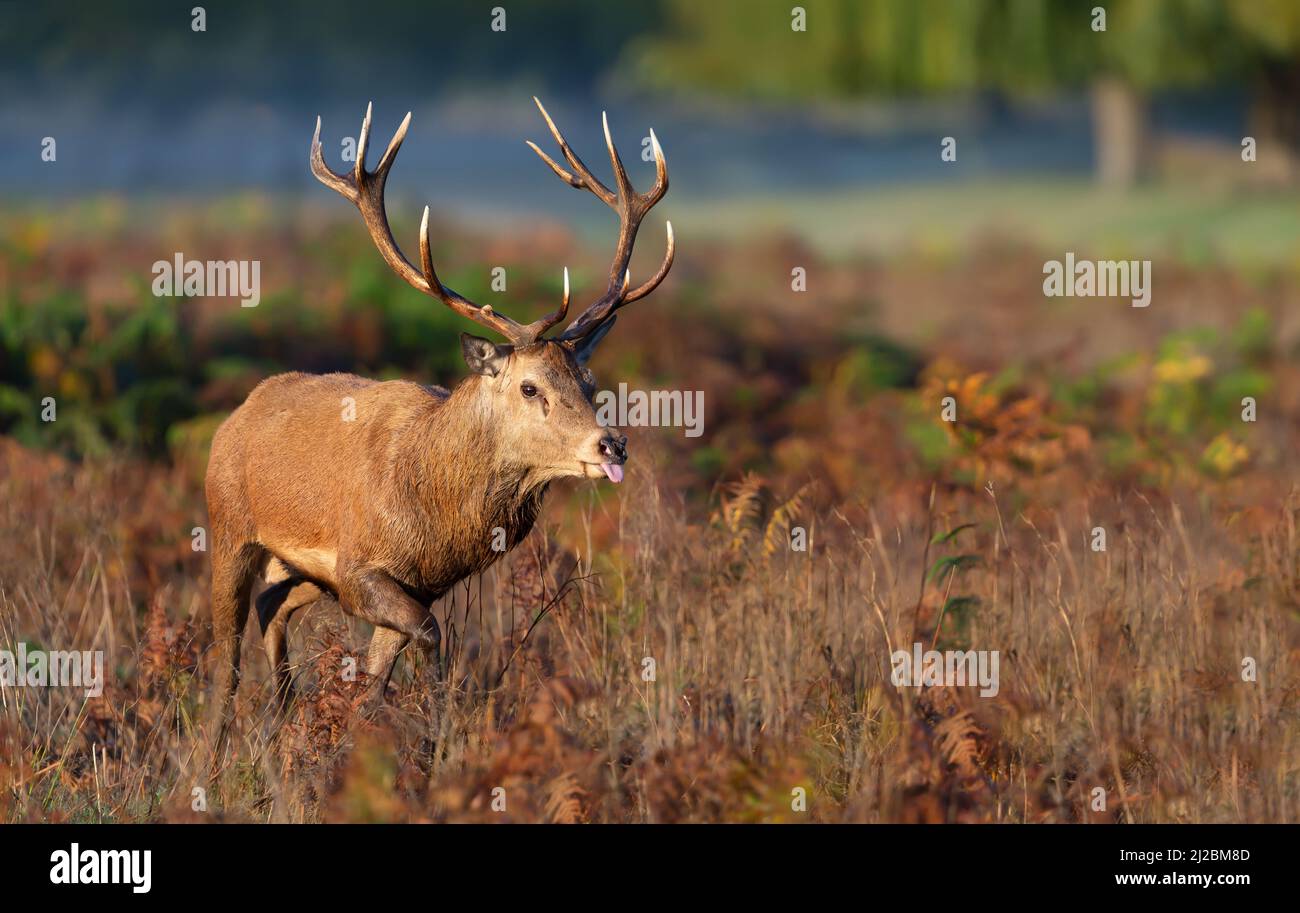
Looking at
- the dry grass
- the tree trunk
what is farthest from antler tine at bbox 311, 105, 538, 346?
the tree trunk

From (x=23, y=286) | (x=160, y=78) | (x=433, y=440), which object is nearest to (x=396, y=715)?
(x=433, y=440)

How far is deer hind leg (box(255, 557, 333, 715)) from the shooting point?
29.6 feet

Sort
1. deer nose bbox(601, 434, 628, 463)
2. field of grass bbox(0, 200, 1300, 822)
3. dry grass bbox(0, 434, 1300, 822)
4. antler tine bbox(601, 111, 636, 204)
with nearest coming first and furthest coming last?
→ dry grass bbox(0, 434, 1300, 822) → field of grass bbox(0, 200, 1300, 822) → deer nose bbox(601, 434, 628, 463) → antler tine bbox(601, 111, 636, 204)

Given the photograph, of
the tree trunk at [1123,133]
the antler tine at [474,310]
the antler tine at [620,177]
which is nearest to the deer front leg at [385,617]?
the antler tine at [474,310]

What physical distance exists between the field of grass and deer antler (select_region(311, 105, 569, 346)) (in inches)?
45.2

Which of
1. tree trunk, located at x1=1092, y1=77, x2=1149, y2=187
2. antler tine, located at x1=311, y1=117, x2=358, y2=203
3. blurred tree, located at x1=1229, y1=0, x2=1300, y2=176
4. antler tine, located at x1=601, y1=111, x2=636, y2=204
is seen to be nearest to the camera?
antler tine, located at x1=601, y1=111, x2=636, y2=204

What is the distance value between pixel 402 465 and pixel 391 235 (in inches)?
41.8

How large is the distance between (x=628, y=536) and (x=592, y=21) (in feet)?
109

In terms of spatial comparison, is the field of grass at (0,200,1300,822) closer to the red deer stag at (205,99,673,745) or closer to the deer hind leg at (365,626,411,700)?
the deer hind leg at (365,626,411,700)

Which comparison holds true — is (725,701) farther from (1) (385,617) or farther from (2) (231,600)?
(2) (231,600)

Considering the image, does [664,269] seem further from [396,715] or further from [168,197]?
[168,197]

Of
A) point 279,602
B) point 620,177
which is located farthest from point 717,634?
point 279,602

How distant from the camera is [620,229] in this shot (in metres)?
8.53

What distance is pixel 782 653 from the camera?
823 centimetres
